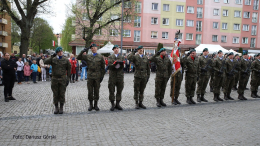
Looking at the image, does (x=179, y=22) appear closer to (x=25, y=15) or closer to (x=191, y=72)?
(x=25, y=15)

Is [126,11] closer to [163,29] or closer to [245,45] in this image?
[163,29]

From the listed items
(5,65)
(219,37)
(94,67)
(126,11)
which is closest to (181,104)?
(94,67)

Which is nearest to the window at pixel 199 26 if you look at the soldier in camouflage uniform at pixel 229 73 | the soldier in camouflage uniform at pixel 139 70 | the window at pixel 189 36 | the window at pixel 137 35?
the window at pixel 189 36

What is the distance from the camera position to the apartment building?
→ 43625mm

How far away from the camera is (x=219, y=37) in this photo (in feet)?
156

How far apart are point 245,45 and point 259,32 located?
4346 millimetres

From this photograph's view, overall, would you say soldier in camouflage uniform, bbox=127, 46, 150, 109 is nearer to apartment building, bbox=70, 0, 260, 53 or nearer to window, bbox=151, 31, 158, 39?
apartment building, bbox=70, 0, 260, 53

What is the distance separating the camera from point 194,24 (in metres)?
46.1

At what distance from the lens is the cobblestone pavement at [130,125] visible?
4977mm

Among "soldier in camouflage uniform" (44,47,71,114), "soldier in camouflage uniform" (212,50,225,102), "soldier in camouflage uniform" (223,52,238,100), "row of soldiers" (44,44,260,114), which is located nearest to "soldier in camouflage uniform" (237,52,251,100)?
"row of soldiers" (44,44,260,114)

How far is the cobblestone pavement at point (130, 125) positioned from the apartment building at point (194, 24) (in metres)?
34.4

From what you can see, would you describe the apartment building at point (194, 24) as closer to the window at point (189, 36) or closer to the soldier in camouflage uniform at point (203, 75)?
the window at point (189, 36)

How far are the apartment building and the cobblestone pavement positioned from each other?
34397 millimetres

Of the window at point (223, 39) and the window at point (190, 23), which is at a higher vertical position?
the window at point (190, 23)
